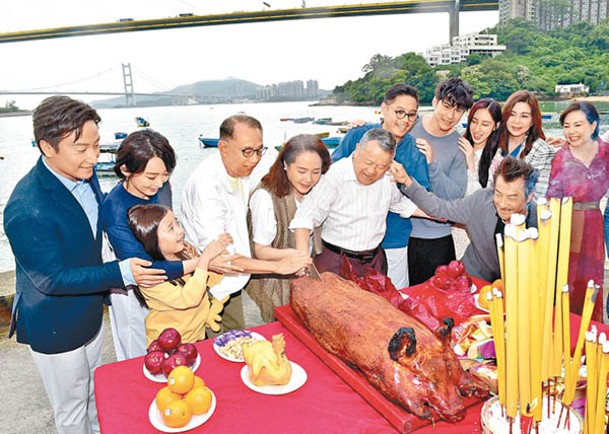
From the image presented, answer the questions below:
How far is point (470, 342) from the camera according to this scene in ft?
5.14

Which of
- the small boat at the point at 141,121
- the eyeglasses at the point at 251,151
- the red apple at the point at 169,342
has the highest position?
the small boat at the point at 141,121

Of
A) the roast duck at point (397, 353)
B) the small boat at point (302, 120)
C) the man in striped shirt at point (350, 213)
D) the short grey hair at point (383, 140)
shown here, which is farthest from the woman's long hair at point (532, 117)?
the small boat at point (302, 120)

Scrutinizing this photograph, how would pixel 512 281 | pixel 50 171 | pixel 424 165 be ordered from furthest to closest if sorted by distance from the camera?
pixel 424 165, pixel 50 171, pixel 512 281

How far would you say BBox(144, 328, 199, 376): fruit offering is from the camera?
143 cm

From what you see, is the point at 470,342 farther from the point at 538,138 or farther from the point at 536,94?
the point at 536,94

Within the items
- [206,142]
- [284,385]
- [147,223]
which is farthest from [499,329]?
[206,142]

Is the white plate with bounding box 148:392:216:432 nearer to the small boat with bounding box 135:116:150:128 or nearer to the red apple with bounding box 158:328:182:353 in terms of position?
the red apple with bounding box 158:328:182:353

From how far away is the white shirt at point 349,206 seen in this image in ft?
7.63

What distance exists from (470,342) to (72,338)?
143 centimetres

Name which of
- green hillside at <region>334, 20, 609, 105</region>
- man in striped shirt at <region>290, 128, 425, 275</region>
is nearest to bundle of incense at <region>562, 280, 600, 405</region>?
man in striped shirt at <region>290, 128, 425, 275</region>

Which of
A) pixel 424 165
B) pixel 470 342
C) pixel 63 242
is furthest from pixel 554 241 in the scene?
pixel 424 165

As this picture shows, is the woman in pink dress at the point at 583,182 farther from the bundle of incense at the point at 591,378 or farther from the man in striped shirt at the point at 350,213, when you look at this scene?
the bundle of incense at the point at 591,378

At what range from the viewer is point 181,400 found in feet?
4.07

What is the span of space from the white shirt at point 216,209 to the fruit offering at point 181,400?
2.87 feet
